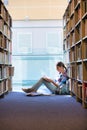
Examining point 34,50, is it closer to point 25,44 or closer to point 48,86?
point 25,44

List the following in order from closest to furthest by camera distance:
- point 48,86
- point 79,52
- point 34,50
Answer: point 79,52 → point 48,86 → point 34,50

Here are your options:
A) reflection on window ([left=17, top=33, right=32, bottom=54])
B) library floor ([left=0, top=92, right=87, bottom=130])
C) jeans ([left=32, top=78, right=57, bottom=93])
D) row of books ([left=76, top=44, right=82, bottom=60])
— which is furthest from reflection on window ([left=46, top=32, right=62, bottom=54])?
library floor ([left=0, top=92, right=87, bottom=130])

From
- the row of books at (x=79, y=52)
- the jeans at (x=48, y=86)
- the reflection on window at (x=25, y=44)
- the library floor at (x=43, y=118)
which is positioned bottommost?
the library floor at (x=43, y=118)

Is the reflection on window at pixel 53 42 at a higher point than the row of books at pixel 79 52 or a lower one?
higher

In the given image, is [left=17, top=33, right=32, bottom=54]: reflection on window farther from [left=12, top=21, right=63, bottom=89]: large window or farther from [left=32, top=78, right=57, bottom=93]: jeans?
[left=32, top=78, right=57, bottom=93]: jeans

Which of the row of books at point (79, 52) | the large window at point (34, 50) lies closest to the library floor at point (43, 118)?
the row of books at point (79, 52)

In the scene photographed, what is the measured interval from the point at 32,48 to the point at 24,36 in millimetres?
486

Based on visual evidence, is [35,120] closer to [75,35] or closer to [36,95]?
[75,35]

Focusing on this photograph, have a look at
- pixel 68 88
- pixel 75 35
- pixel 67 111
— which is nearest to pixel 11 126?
pixel 67 111

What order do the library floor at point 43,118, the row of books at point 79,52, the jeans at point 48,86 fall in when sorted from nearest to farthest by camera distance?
1. the library floor at point 43,118
2. the row of books at point 79,52
3. the jeans at point 48,86

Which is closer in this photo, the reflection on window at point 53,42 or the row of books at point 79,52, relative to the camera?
the row of books at point 79,52

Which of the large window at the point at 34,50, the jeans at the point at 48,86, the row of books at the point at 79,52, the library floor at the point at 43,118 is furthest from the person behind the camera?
the large window at the point at 34,50

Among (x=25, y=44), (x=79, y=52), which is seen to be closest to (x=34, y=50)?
(x=25, y=44)

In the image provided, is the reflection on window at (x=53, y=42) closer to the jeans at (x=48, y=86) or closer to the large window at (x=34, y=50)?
the large window at (x=34, y=50)
